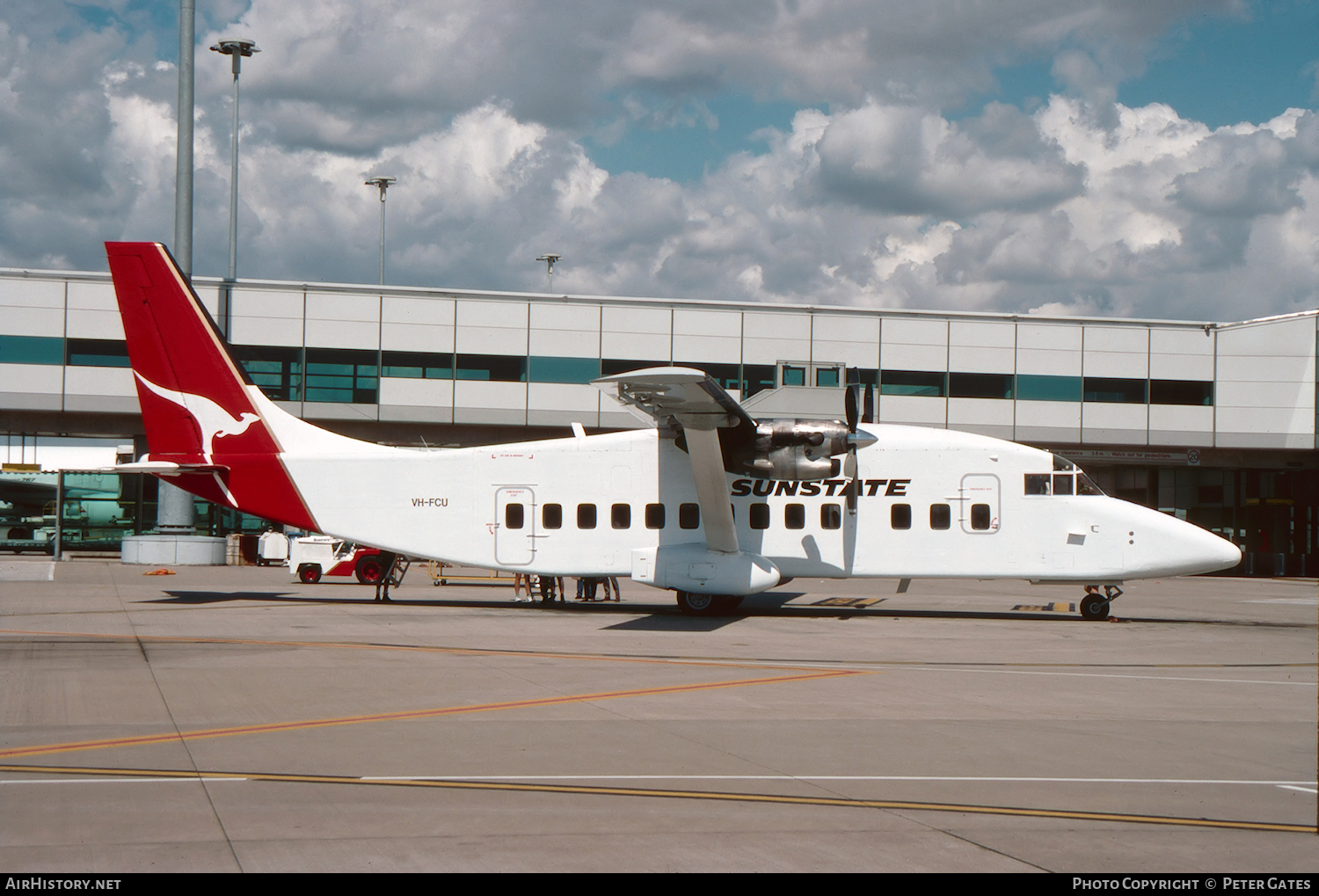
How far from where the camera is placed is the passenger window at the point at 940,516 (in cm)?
2186

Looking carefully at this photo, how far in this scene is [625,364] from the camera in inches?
1598

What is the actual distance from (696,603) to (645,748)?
1359cm

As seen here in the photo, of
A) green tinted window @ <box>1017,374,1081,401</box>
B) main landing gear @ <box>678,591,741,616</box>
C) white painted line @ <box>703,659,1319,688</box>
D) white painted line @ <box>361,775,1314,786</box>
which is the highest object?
green tinted window @ <box>1017,374,1081,401</box>

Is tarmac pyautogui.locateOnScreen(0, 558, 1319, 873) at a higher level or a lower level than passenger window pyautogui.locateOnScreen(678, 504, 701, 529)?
lower

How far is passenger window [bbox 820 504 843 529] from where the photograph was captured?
22188mm

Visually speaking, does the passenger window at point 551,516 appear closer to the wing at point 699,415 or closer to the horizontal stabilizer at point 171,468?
the wing at point 699,415

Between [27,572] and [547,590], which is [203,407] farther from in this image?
[27,572]

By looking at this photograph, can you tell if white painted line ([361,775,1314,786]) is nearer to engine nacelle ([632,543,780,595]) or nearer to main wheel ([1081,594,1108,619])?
engine nacelle ([632,543,780,595])

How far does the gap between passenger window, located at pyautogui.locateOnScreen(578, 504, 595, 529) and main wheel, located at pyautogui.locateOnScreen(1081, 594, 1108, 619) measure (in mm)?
10581

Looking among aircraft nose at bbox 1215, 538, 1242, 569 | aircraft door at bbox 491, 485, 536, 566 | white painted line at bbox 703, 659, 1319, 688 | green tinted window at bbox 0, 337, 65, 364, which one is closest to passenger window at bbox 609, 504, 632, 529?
aircraft door at bbox 491, 485, 536, 566

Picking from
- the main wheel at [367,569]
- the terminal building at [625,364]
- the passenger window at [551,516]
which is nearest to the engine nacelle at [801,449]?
the passenger window at [551,516]

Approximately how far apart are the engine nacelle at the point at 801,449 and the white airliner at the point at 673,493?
39mm

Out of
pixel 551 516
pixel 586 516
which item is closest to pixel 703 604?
pixel 586 516

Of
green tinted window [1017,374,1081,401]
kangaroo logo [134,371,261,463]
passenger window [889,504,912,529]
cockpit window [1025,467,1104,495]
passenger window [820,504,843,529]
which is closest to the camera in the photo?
cockpit window [1025,467,1104,495]
